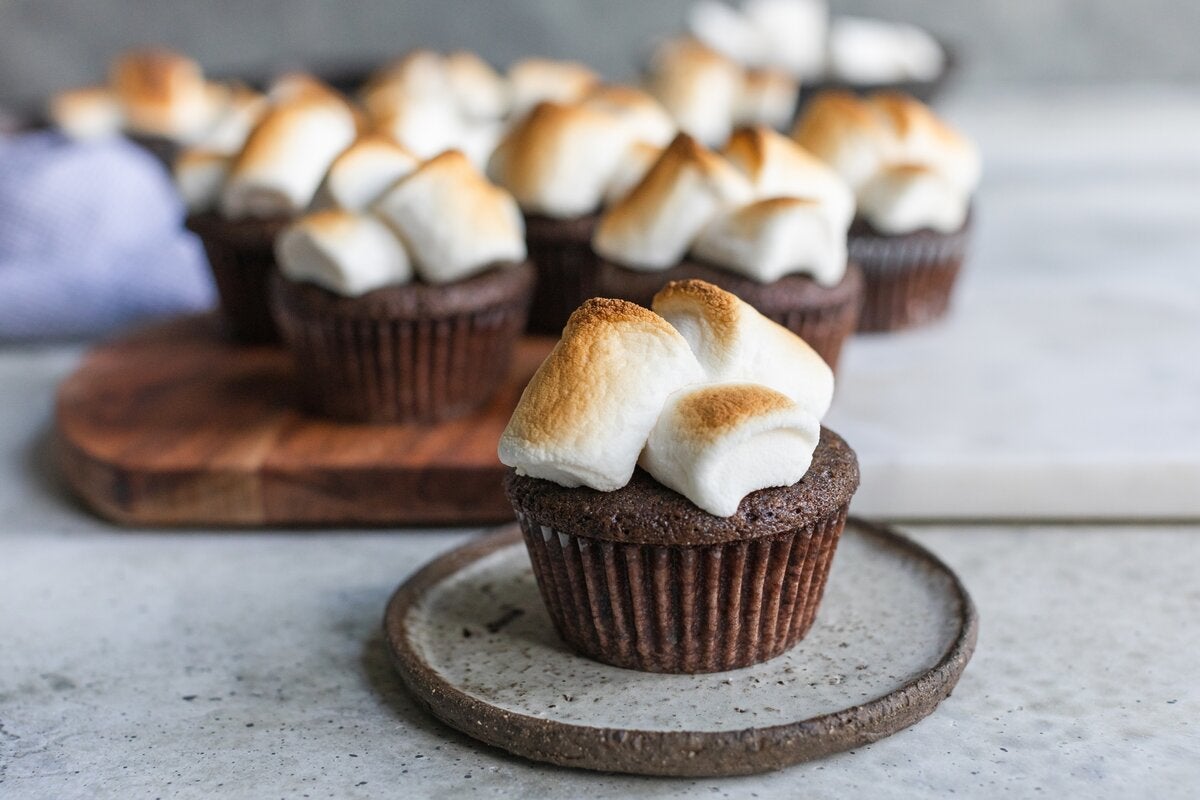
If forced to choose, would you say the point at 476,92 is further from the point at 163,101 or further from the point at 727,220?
the point at 727,220

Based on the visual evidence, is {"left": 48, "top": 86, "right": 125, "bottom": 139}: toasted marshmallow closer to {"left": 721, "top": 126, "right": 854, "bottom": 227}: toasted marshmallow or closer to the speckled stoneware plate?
{"left": 721, "top": 126, "right": 854, "bottom": 227}: toasted marshmallow

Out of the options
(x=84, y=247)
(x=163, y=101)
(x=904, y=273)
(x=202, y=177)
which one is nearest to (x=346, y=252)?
(x=202, y=177)

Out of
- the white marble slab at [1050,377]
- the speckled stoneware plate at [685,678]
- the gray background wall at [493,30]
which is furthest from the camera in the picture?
the gray background wall at [493,30]

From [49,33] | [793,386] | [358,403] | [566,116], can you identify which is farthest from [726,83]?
[49,33]

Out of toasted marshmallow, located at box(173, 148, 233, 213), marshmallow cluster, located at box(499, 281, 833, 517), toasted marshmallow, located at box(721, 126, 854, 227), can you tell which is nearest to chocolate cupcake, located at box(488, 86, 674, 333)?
toasted marshmallow, located at box(721, 126, 854, 227)

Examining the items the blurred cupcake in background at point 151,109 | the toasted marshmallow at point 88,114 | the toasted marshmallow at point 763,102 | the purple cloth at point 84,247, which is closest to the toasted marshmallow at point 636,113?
the toasted marshmallow at point 763,102

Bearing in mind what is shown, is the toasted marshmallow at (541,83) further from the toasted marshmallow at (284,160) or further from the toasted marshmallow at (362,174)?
the toasted marshmallow at (362,174)
